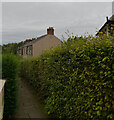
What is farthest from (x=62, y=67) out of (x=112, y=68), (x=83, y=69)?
(x=112, y=68)

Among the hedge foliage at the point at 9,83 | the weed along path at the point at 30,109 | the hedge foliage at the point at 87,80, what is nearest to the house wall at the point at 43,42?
the weed along path at the point at 30,109

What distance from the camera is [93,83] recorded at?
2.38 metres

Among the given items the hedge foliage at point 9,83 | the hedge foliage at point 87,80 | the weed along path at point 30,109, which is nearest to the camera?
the hedge foliage at point 87,80

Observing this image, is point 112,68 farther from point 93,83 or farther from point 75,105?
point 75,105

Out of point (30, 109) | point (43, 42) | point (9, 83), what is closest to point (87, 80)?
point (9, 83)

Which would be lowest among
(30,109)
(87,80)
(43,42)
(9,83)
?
(30,109)

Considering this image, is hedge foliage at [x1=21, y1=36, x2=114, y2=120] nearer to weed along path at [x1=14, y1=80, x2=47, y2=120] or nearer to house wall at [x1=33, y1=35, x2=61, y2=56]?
weed along path at [x1=14, y1=80, x2=47, y2=120]

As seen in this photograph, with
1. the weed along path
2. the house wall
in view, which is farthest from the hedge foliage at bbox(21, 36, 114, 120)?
the house wall

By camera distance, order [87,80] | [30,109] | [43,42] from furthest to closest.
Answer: [43,42]
[30,109]
[87,80]

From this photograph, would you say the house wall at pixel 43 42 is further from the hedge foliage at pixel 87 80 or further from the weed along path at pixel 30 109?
the hedge foliage at pixel 87 80

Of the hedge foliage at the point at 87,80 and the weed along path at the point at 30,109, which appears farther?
the weed along path at the point at 30,109

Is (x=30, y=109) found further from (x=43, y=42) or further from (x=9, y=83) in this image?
(x=43, y=42)

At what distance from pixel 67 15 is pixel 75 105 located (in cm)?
654

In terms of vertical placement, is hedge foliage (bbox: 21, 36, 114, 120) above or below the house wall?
below
